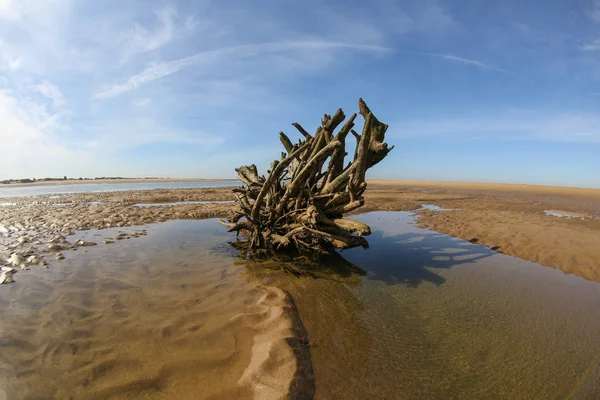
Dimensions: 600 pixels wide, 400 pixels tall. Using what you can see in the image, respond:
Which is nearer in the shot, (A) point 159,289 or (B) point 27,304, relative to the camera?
(B) point 27,304

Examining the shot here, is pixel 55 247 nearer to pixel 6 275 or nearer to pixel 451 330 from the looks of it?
pixel 6 275

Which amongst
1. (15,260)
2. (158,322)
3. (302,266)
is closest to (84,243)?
(15,260)

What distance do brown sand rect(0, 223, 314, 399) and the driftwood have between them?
1.94 metres

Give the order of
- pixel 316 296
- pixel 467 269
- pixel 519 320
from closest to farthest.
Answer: pixel 519 320 → pixel 316 296 → pixel 467 269

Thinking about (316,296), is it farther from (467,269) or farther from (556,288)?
(556,288)

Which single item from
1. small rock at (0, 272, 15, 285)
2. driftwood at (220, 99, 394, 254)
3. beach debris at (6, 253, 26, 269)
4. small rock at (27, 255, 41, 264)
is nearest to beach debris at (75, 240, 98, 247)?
small rock at (27, 255, 41, 264)

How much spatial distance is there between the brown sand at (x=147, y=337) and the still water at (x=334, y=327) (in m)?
0.02

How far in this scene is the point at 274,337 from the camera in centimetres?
377

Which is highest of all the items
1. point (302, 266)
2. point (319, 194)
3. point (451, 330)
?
point (319, 194)

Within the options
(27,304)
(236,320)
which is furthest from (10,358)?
(236,320)

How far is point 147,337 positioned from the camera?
3.89 m

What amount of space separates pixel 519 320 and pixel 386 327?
2.36 meters

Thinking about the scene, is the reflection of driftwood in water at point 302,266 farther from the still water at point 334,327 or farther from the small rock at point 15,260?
the small rock at point 15,260

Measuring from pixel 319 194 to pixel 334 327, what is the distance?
13.3 feet
